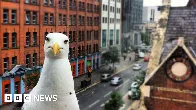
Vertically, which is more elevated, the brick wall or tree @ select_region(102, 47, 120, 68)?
the brick wall

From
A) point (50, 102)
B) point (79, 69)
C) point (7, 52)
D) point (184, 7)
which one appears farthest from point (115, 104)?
point (50, 102)

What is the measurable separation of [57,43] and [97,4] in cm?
553

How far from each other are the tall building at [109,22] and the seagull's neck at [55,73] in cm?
566

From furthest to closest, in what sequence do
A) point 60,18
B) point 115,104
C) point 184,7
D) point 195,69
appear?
point 115,104, point 184,7, point 195,69, point 60,18

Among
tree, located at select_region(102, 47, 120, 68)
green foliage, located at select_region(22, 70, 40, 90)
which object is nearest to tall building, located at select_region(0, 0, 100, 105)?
green foliage, located at select_region(22, 70, 40, 90)

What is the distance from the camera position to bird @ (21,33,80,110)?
91.9 inches

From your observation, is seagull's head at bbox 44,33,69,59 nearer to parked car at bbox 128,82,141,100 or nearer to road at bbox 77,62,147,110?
road at bbox 77,62,147,110

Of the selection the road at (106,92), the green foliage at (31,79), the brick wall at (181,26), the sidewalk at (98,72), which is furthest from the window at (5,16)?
the road at (106,92)

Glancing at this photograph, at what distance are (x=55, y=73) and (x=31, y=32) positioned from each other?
10.8 ft

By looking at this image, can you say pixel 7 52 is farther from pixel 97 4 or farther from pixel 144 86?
pixel 144 86

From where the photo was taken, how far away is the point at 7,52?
208 inches

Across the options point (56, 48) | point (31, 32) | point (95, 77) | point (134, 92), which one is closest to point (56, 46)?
point (56, 48)

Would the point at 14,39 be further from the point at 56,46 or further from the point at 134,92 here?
the point at 134,92

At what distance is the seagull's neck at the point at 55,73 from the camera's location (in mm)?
2346
